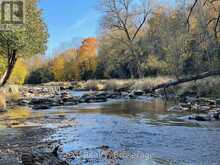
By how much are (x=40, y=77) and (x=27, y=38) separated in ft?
244

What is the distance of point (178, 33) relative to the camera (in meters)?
43.0

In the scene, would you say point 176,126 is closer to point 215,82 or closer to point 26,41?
point 215,82

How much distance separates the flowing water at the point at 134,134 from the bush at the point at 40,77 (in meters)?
85.4

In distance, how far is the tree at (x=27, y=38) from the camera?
33.6m

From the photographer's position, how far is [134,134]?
16.2m

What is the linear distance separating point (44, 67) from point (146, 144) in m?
101

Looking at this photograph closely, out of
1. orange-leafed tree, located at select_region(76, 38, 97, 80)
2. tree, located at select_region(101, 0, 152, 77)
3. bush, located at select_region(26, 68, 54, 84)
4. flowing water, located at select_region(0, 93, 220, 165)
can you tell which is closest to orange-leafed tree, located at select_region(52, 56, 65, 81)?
bush, located at select_region(26, 68, 54, 84)

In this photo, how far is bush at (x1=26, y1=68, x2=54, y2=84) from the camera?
10814 centimetres

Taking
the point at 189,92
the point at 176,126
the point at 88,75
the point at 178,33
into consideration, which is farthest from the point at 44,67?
the point at 176,126

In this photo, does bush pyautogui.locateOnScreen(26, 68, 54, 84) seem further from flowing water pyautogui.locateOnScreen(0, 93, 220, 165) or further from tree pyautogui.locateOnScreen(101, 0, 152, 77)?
flowing water pyautogui.locateOnScreen(0, 93, 220, 165)

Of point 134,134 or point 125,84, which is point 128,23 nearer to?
point 125,84

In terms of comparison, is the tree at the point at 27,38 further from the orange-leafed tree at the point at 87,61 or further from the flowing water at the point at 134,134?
the orange-leafed tree at the point at 87,61

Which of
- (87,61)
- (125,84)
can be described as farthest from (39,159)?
(87,61)

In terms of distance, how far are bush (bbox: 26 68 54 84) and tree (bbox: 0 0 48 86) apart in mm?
70494
